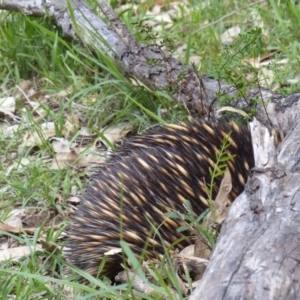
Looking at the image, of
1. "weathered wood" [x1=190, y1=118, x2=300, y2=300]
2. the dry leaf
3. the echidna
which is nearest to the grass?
the dry leaf

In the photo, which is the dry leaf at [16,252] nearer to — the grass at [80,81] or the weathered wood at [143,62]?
the grass at [80,81]

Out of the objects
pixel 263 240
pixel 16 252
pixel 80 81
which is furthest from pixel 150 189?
pixel 80 81

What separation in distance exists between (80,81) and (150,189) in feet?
4.66

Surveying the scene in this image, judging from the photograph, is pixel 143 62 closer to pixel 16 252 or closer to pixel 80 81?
pixel 80 81

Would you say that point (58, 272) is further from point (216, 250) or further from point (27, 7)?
point (27, 7)

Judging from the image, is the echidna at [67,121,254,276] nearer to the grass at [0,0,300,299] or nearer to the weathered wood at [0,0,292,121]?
the grass at [0,0,300,299]

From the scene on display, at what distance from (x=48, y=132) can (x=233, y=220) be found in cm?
195

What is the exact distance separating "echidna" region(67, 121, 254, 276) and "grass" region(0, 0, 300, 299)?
18 cm

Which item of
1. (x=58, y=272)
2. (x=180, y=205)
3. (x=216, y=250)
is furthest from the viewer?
(x=58, y=272)

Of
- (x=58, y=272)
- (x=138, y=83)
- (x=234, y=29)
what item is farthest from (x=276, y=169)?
(x=234, y=29)

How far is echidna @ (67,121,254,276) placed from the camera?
239 centimetres

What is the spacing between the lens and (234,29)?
4.10 m

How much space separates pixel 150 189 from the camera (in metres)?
2.45

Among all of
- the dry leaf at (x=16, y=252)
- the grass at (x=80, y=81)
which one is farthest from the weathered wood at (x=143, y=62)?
the dry leaf at (x=16, y=252)
